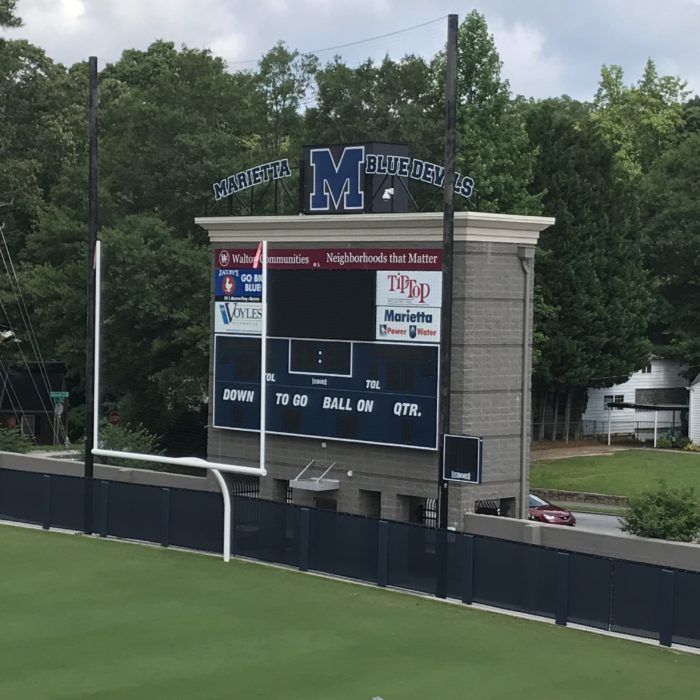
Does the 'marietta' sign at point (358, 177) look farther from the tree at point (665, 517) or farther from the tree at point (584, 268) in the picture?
the tree at point (584, 268)

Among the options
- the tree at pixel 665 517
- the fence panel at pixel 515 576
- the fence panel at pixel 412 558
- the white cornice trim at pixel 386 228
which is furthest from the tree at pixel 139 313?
the fence panel at pixel 515 576

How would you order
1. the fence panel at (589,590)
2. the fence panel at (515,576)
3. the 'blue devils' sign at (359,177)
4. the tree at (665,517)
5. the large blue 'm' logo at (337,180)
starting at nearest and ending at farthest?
1. the fence panel at (589,590)
2. the fence panel at (515,576)
3. the tree at (665,517)
4. the 'blue devils' sign at (359,177)
5. the large blue 'm' logo at (337,180)

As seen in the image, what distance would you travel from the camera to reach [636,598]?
23219 mm

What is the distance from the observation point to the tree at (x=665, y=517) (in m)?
27.9

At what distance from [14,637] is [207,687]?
183 inches

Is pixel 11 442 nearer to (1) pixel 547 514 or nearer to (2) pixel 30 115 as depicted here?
(1) pixel 547 514

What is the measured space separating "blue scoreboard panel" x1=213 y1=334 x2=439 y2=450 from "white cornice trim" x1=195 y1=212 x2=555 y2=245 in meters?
2.39

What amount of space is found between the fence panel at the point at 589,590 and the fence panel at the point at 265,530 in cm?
711

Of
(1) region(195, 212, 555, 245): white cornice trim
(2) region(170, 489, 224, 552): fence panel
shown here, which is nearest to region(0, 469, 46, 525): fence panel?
(2) region(170, 489, 224, 552): fence panel

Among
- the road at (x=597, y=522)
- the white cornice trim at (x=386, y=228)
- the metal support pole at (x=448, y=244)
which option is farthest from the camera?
the road at (x=597, y=522)

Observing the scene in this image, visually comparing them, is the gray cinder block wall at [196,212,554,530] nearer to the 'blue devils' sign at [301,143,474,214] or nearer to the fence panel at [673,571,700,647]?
the 'blue devils' sign at [301,143,474,214]

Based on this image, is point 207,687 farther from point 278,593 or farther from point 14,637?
point 278,593

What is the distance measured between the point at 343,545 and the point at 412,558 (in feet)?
6.20

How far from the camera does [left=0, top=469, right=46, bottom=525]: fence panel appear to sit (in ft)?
113
